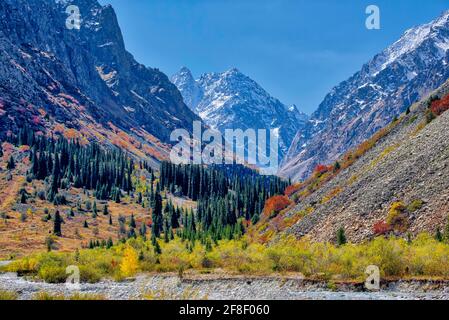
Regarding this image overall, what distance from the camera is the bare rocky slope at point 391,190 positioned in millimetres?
72875

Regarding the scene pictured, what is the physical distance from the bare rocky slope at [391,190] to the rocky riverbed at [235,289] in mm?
20034

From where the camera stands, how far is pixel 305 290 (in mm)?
53625

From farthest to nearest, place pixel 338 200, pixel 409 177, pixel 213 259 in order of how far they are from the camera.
Answer: pixel 338 200 → pixel 409 177 → pixel 213 259

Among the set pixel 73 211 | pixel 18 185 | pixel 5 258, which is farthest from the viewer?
pixel 18 185

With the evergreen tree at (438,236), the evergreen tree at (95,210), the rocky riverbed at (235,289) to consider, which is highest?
the evergreen tree at (95,210)

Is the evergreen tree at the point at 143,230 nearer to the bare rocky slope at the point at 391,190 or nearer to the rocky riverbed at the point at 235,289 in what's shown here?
the bare rocky slope at the point at 391,190

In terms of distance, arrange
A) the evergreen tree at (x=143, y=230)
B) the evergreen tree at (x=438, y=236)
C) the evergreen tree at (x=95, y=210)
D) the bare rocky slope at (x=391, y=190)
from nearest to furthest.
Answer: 1. the evergreen tree at (x=438, y=236)
2. the bare rocky slope at (x=391, y=190)
3. the evergreen tree at (x=143, y=230)
4. the evergreen tree at (x=95, y=210)

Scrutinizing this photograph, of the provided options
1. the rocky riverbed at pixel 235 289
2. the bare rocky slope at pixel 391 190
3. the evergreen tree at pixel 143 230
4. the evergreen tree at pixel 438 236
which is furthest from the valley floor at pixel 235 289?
the evergreen tree at pixel 143 230

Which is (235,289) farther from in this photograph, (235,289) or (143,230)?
(143,230)

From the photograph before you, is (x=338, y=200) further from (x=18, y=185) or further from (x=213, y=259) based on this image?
(x=18, y=185)

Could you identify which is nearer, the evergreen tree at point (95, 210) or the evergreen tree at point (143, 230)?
the evergreen tree at point (143, 230)

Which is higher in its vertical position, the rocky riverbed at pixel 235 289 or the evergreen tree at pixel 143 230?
the evergreen tree at pixel 143 230
